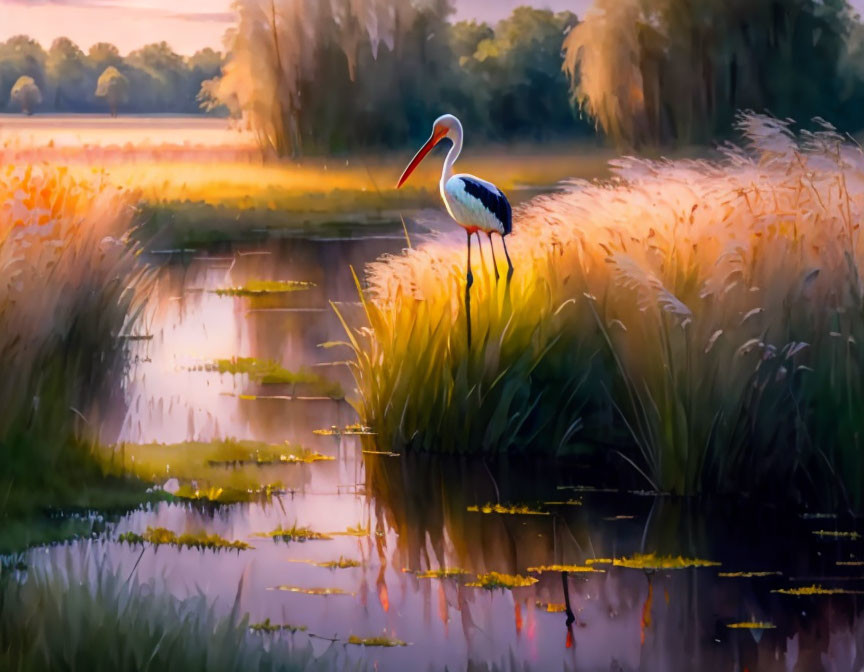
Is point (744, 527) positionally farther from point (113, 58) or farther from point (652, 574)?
point (113, 58)

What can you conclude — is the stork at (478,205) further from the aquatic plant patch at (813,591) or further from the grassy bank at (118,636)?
the grassy bank at (118,636)

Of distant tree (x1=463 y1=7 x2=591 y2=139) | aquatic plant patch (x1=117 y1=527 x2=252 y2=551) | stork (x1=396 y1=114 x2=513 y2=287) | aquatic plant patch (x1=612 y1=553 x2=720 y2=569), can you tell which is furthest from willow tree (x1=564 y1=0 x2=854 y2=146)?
aquatic plant patch (x1=117 y1=527 x2=252 y2=551)

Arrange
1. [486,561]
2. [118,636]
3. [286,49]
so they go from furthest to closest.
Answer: [286,49], [486,561], [118,636]

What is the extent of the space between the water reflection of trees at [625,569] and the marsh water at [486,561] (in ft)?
0.04

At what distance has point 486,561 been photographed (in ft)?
20.3

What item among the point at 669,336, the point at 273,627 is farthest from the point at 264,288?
the point at 273,627

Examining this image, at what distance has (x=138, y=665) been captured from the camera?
4254mm

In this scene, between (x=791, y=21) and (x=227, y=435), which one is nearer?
(x=227, y=435)

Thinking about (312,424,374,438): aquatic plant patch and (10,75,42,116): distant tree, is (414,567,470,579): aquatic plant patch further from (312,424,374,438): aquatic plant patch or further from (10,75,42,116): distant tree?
(10,75,42,116): distant tree

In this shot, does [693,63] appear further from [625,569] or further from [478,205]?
[625,569]

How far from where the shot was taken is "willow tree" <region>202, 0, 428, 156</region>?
2625 cm

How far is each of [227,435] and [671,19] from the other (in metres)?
19.4

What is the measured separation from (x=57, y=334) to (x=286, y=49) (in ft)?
64.2

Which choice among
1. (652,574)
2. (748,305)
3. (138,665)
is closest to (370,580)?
(652,574)
